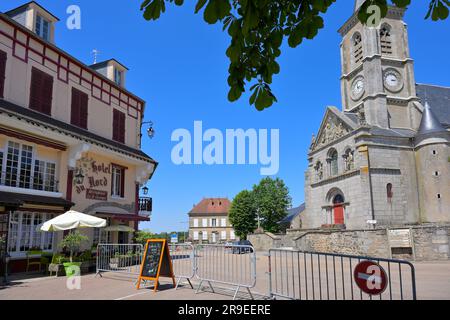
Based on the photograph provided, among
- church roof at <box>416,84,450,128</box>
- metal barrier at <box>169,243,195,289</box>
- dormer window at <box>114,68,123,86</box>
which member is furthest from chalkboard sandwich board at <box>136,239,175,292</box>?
church roof at <box>416,84,450,128</box>

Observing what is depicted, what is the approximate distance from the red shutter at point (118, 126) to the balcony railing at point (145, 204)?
4015 millimetres

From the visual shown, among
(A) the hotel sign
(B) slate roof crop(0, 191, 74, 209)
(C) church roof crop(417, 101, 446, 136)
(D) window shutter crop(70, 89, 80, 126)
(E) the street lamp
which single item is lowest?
(B) slate roof crop(0, 191, 74, 209)

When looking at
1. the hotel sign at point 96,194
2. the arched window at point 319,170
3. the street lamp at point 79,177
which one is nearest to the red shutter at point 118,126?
the hotel sign at point 96,194

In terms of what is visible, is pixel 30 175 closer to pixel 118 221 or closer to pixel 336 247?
pixel 118 221

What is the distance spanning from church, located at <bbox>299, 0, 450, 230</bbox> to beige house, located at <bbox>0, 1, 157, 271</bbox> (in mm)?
20357

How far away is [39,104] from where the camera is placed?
15086 millimetres

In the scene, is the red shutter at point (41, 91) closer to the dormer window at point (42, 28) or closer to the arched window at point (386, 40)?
the dormer window at point (42, 28)

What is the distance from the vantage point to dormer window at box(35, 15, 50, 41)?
15898mm

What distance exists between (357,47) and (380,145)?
13677 mm

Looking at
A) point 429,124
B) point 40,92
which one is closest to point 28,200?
point 40,92

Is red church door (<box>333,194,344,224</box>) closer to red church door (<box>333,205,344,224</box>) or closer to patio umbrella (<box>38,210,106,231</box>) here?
red church door (<box>333,205,344,224</box>)

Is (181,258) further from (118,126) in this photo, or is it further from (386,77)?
(386,77)

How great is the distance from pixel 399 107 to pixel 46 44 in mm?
33145
